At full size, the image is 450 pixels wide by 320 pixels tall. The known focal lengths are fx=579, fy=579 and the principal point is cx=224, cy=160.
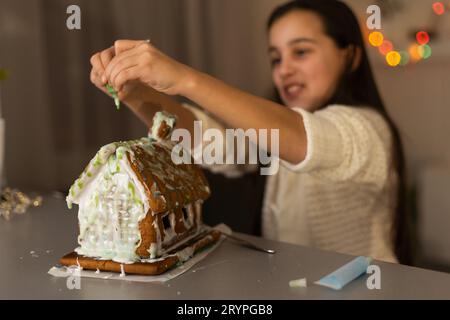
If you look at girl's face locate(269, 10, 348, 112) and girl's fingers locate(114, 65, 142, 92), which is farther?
girl's face locate(269, 10, 348, 112)

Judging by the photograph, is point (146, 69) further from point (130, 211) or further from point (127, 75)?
point (130, 211)

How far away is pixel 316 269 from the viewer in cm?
78

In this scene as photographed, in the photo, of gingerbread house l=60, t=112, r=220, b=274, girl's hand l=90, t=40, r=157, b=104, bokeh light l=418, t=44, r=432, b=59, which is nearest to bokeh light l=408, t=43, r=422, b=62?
bokeh light l=418, t=44, r=432, b=59

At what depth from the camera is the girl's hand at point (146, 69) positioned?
85 cm

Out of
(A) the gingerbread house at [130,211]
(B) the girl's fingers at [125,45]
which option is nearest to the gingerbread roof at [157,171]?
(A) the gingerbread house at [130,211]

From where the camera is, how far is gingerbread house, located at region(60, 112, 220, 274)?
0.74 metres

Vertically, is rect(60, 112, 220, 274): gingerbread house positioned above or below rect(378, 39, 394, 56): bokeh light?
below

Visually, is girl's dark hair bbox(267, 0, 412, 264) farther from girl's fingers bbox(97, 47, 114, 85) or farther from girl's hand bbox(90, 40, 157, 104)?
girl's fingers bbox(97, 47, 114, 85)

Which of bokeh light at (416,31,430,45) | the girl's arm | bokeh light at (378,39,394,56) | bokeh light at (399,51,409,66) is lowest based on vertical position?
the girl's arm

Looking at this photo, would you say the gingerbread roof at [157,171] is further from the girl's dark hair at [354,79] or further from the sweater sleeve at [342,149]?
the girl's dark hair at [354,79]

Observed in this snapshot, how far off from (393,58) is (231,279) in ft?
6.07

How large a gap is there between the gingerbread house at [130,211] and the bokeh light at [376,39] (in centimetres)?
175

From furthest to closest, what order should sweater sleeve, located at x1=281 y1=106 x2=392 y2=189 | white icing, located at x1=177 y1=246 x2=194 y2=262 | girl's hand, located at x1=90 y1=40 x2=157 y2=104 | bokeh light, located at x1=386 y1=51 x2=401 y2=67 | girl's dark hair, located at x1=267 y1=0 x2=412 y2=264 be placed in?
bokeh light, located at x1=386 y1=51 x2=401 y2=67, girl's dark hair, located at x1=267 y1=0 x2=412 y2=264, sweater sleeve, located at x1=281 y1=106 x2=392 y2=189, girl's hand, located at x1=90 y1=40 x2=157 y2=104, white icing, located at x1=177 y1=246 x2=194 y2=262

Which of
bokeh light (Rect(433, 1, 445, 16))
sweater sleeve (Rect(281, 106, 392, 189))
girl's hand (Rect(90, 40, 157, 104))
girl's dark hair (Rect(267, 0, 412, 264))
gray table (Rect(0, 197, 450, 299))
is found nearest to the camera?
gray table (Rect(0, 197, 450, 299))
